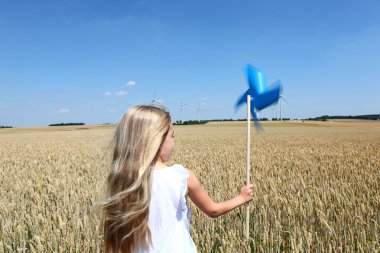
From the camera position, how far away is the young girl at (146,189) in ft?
7.32

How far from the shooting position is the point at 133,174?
2.24 metres

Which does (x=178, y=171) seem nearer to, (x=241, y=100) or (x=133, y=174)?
(x=133, y=174)

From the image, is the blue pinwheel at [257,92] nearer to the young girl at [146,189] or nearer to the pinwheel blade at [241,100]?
the pinwheel blade at [241,100]

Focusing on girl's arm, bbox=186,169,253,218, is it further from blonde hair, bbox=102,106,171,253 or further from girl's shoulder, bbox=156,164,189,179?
blonde hair, bbox=102,106,171,253

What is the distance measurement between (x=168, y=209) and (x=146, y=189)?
21 cm

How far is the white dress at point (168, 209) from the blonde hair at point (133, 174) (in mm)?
52

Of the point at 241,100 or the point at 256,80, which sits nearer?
the point at 256,80

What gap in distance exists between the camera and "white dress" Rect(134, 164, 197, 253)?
88.1 inches

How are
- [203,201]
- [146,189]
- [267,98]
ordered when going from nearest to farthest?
[146,189]
[203,201]
[267,98]

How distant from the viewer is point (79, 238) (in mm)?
3633

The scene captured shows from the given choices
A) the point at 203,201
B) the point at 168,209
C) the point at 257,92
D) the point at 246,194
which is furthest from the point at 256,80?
the point at 168,209

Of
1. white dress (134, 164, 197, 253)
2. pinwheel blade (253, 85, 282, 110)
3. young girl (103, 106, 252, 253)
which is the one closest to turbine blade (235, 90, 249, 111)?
pinwheel blade (253, 85, 282, 110)

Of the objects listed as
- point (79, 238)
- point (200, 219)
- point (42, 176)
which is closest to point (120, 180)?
point (79, 238)

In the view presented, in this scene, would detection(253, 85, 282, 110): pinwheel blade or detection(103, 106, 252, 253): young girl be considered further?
detection(253, 85, 282, 110): pinwheel blade
